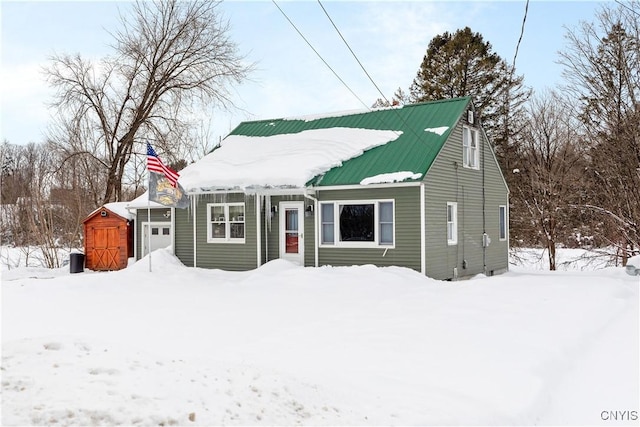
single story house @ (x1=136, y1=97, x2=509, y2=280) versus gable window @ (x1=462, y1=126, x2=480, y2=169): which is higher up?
gable window @ (x1=462, y1=126, x2=480, y2=169)

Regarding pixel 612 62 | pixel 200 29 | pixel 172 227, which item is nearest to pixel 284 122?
pixel 172 227

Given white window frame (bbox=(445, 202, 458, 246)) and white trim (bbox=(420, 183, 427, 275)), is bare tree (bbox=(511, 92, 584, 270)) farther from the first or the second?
white trim (bbox=(420, 183, 427, 275))

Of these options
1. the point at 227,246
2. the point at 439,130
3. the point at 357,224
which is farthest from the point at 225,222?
the point at 439,130

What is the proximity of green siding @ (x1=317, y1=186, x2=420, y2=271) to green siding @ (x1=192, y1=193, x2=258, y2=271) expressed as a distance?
2.96 m

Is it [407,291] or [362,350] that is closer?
[362,350]

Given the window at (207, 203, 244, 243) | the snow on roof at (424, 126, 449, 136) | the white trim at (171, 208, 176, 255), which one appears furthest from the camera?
the white trim at (171, 208, 176, 255)

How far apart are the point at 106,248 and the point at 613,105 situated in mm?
19556

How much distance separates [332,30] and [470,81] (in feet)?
75.2

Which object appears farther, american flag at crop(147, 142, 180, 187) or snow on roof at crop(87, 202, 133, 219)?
snow on roof at crop(87, 202, 133, 219)

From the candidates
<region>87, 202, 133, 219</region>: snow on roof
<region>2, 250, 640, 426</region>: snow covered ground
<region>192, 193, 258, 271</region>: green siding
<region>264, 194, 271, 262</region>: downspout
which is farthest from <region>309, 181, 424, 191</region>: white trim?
<region>87, 202, 133, 219</region>: snow on roof

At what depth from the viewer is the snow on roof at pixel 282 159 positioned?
16344 mm

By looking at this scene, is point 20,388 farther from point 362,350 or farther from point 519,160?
point 519,160

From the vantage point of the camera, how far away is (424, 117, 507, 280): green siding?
1541 cm

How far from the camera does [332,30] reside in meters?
11.5
